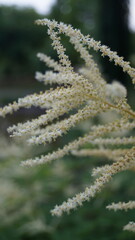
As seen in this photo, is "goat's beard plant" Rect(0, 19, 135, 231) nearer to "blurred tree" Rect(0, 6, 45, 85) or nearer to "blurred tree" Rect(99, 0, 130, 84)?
"blurred tree" Rect(99, 0, 130, 84)

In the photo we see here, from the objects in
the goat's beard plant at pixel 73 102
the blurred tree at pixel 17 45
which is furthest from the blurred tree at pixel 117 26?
the blurred tree at pixel 17 45

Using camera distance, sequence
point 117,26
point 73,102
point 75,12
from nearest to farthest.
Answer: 1. point 73,102
2. point 117,26
3. point 75,12

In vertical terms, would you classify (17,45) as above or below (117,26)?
above

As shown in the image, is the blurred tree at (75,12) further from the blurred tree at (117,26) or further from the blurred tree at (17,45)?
the blurred tree at (117,26)

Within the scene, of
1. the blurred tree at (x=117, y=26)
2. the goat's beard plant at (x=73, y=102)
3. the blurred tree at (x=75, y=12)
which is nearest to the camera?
the goat's beard plant at (x=73, y=102)

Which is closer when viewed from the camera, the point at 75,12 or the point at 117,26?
the point at 117,26

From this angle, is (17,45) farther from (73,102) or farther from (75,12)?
(73,102)

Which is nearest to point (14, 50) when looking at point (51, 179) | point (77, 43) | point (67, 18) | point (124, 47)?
Answer: point (67, 18)

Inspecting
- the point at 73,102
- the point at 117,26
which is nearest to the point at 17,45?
the point at 117,26

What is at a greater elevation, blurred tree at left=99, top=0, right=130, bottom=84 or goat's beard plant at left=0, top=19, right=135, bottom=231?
blurred tree at left=99, top=0, right=130, bottom=84

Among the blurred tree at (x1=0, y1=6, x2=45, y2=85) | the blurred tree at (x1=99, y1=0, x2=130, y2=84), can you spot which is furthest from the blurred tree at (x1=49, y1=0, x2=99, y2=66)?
the blurred tree at (x1=99, y1=0, x2=130, y2=84)

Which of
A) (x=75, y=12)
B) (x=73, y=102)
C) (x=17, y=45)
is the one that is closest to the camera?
(x=73, y=102)

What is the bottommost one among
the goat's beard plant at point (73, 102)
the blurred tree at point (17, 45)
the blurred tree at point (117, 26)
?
the goat's beard plant at point (73, 102)
